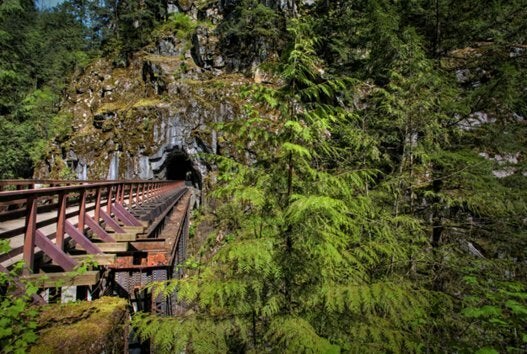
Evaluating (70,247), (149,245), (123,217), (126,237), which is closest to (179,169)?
(123,217)

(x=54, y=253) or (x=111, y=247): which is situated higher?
(x=54, y=253)

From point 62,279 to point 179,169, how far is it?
1443 inches

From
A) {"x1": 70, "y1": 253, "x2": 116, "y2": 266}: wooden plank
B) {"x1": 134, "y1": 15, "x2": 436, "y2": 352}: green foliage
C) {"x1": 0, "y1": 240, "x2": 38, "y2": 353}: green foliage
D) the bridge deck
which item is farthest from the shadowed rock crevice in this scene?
{"x1": 0, "y1": 240, "x2": 38, "y2": 353}: green foliage

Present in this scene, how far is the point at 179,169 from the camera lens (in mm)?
38375

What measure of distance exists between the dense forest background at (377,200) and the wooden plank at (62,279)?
0.90m

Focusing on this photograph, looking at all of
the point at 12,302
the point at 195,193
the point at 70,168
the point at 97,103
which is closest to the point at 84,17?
the point at 97,103

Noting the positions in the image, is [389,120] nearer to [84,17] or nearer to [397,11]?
[397,11]

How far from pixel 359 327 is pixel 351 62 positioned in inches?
276

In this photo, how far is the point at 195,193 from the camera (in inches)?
1174

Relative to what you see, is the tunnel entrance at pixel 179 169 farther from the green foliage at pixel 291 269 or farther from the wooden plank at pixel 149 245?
the green foliage at pixel 291 269

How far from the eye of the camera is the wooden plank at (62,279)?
276cm

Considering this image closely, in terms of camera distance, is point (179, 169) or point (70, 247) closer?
point (70, 247)

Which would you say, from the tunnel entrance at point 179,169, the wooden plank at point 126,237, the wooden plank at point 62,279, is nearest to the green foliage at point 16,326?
the wooden plank at point 62,279

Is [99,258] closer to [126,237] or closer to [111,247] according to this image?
[111,247]
